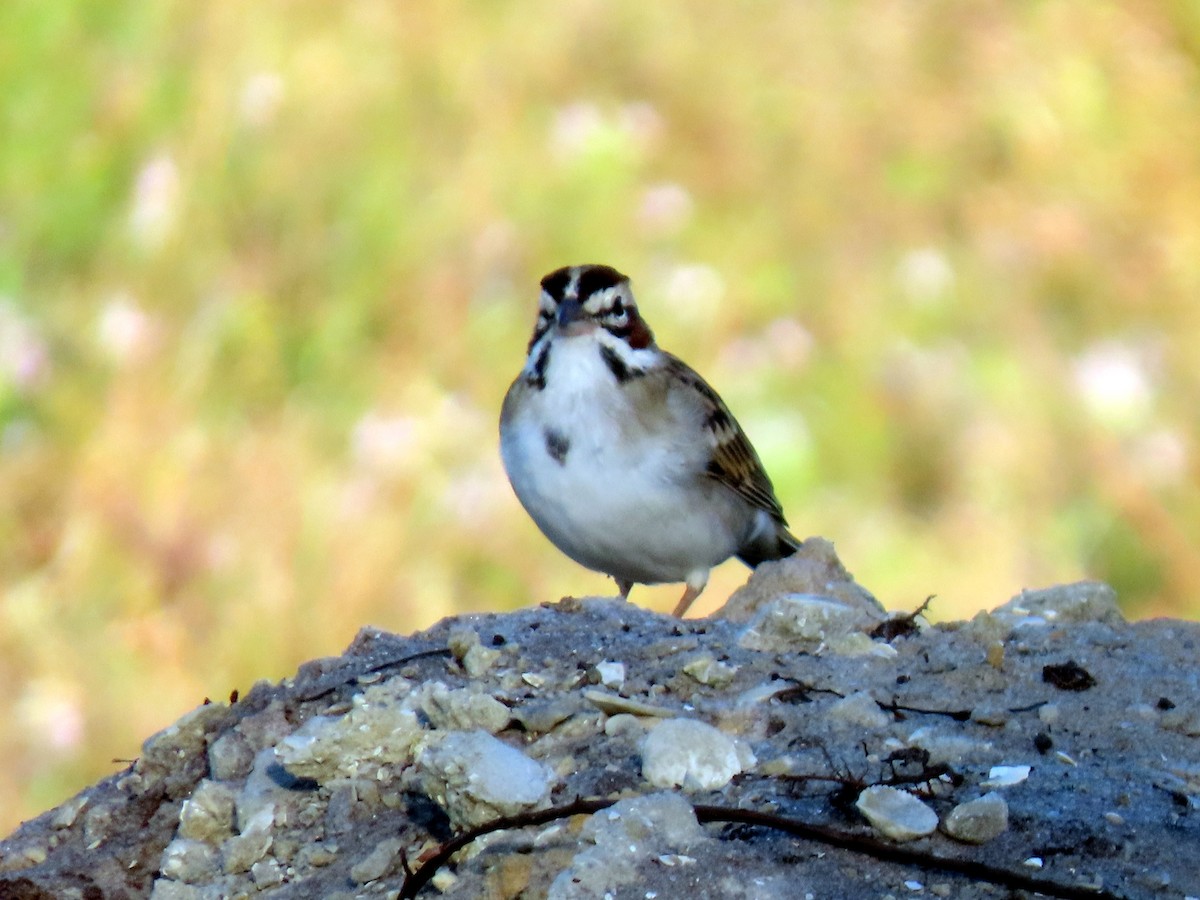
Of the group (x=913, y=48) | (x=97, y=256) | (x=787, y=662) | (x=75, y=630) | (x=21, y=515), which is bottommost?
(x=787, y=662)

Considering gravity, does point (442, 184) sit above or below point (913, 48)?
below

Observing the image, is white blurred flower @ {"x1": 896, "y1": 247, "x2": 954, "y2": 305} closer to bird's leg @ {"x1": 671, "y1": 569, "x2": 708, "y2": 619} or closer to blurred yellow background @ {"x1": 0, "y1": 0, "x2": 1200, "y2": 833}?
blurred yellow background @ {"x1": 0, "y1": 0, "x2": 1200, "y2": 833}

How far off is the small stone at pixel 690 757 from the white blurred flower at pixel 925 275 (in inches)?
232

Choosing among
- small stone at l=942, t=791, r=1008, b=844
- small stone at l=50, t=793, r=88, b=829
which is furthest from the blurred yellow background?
small stone at l=942, t=791, r=1008, b=844

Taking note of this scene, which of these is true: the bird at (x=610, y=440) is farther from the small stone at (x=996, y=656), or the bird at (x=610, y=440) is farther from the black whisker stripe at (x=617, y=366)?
the small stone at (x=996, y=656)

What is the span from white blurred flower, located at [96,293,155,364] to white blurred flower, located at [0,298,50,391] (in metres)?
0.26

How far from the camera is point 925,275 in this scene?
9.06 meters

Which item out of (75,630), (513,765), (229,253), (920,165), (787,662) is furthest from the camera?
(920,165)

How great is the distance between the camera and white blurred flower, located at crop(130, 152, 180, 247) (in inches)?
349

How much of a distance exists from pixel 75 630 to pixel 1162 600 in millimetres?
4345

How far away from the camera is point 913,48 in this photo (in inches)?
402

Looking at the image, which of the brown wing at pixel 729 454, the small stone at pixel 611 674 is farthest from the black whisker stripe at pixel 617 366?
the small stone at pixel 611 674

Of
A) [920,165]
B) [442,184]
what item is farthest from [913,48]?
[442,184]

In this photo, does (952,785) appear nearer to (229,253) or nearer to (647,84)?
(229,253)
